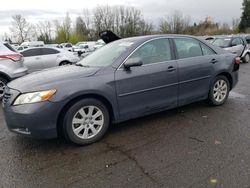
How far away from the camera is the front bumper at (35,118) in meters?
3.06

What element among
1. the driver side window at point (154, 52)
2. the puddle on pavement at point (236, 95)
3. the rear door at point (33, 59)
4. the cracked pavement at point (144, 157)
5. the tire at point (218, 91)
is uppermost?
the driver side window at point (154, 52)

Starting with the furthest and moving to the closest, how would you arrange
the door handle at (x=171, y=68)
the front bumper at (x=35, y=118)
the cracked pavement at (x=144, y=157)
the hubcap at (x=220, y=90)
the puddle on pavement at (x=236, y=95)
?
the puddle on pavement at (x=236, y=95)
the hubcap at (x=220, y=90)
the door handle at (x=171, y=68)
the front bumper at (x=35, y=118)
the cracked pavement at (x=144, y=157)

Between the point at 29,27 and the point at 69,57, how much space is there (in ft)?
182

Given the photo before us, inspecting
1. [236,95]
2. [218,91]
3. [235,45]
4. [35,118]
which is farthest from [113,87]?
[235,45]

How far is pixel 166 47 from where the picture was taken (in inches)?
166

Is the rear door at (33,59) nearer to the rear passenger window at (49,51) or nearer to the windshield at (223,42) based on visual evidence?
the rear passenger window at (49,51)

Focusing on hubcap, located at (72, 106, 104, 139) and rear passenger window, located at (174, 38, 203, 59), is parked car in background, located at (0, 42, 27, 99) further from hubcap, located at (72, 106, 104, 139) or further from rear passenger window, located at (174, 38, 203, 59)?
rear passenger window, located at (174, 38, 203, 59)

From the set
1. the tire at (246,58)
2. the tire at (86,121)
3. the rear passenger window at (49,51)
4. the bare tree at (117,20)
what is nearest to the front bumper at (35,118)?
the tire at (86,121)

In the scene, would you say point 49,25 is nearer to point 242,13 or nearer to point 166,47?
point 242,13

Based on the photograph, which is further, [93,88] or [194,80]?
[194,80]

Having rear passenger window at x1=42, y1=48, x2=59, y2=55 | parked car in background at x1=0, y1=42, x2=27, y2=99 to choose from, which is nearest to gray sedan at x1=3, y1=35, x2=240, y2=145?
parked car in background at x1=0, y1=42, x2=27, y2=99

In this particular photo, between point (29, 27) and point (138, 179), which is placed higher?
point (29, 27)

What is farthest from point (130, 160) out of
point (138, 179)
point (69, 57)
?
point (69, 57)

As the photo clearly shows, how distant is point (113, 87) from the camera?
139 inches
